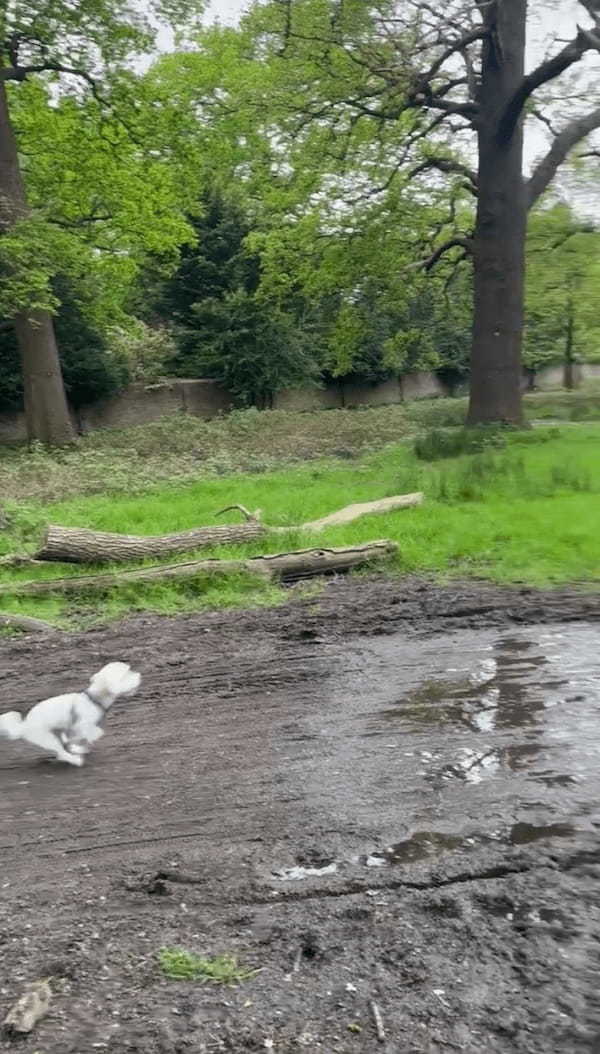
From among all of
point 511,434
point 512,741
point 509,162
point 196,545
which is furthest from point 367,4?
point 512,741

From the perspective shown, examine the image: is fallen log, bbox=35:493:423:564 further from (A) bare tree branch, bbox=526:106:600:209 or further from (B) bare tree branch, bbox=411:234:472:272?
(A) bare tree branch, bbox=526:106:600:209

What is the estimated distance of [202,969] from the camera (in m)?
3.17

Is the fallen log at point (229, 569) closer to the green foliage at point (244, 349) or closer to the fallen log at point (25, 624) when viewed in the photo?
the fallen log at point (25, 624)

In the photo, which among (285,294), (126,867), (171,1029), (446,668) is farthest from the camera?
(285,294)

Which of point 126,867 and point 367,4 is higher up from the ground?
point 367,4

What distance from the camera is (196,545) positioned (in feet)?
33.1

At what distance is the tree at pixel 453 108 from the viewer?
18.8 meters

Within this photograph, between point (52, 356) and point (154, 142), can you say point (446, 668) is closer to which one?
point (52, 356)

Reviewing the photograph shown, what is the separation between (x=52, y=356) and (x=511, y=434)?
1085cm

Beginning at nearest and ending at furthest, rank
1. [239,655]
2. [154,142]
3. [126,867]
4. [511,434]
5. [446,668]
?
[126,867] < [446,668] < [239,655] < [511,434] < [154,142]

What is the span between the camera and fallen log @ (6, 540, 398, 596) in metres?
9.02

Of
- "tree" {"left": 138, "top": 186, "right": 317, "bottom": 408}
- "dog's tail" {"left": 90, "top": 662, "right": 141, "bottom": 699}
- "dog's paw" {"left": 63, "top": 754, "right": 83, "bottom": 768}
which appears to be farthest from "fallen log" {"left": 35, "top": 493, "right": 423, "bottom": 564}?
"tree" {"left": 138, "top": 186, "right": 317, "bottom": 408}

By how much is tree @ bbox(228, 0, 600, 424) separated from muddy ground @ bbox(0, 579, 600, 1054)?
1421 centimetres

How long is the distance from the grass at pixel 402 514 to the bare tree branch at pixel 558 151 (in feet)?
18.7
